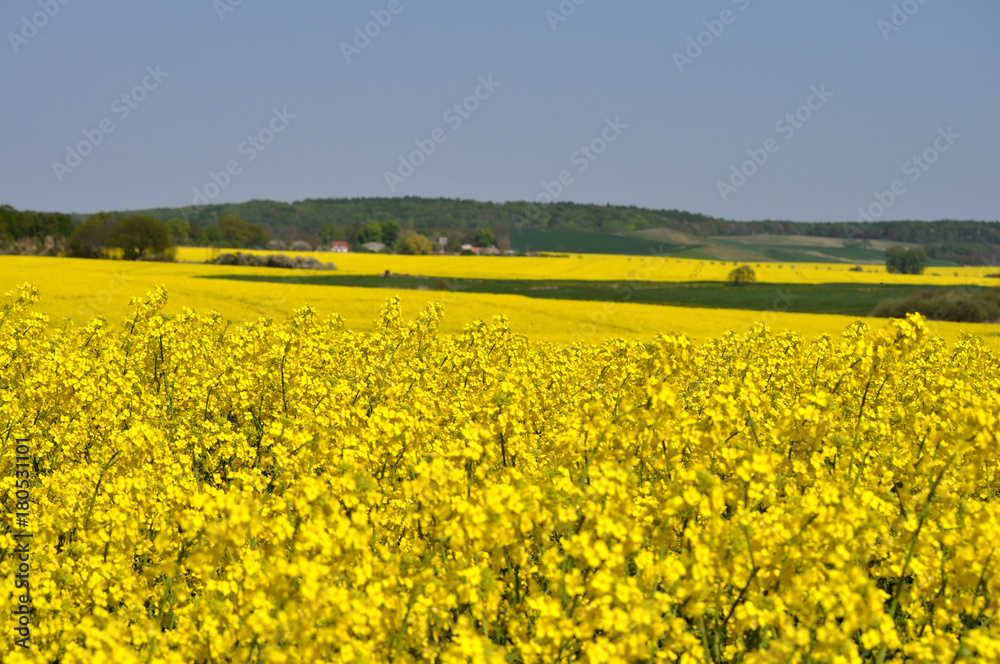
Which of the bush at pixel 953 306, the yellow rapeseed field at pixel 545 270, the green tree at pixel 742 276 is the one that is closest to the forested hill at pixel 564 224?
the yellow rapeseed field at pixel 545 270

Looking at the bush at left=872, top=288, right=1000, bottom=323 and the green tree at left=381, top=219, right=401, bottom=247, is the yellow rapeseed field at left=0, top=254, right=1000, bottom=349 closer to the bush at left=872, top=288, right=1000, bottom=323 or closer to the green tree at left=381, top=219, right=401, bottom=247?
the bush at left=872, top=288, right=1000, bottom=323

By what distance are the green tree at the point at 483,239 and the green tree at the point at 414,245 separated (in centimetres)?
2143

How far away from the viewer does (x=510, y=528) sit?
378 cm

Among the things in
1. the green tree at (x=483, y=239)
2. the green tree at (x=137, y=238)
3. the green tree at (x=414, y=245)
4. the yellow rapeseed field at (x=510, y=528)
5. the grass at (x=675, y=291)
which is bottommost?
the yellow rapeseed field at (x=510, y=528)

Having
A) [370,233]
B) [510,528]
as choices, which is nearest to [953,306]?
[510,528]

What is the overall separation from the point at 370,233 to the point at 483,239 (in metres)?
26.4

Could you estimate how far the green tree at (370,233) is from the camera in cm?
14188

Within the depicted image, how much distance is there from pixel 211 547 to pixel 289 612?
1.52 metres

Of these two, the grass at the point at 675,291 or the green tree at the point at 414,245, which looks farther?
the green tree at the point at 414,245

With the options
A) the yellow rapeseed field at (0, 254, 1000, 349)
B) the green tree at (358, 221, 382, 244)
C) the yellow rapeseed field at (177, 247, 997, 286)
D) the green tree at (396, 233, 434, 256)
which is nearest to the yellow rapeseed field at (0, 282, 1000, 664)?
the yellow rapeseed field at (0, 254, 1000, 349)

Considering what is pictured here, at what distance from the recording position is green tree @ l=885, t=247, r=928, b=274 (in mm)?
92825

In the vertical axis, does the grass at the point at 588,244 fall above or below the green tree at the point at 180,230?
above

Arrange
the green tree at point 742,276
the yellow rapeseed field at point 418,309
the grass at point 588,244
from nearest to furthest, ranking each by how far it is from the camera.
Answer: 1. the yellow rapeseed field at point 418,309
2. the green tree at point 742,276
3. the grass at point 588,244

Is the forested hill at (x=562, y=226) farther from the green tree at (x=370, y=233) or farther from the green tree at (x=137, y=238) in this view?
the green tree at (x=137, y=238)
